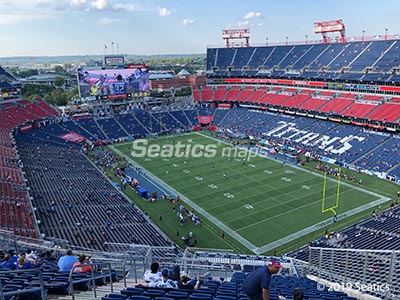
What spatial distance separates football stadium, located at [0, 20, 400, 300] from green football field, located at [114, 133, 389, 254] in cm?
18

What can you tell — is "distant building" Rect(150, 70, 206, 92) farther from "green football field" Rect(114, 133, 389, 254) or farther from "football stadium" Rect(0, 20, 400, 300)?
"green football field" Rect(114, 133, 389, 254)

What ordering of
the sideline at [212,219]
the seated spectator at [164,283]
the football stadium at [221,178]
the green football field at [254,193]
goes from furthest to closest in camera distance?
the green football field at [254,193] → the sideline at [212,219] → the football stadium at [221,178] → the seated spectator at [164,283]

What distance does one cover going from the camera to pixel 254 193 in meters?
34.7

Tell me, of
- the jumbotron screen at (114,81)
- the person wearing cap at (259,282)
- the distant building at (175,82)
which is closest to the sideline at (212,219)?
the person wearing cap at (259,282)

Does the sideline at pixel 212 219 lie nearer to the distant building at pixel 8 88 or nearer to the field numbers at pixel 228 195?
the field numbers at pixel 228 195

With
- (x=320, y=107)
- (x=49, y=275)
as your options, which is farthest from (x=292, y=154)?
(x=49, y=275)

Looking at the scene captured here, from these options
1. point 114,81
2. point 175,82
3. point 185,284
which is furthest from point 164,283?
point 175,82

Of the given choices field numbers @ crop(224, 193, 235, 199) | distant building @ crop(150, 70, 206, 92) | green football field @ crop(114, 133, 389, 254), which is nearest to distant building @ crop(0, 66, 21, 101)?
green football field @ crop(114, 133, 389, 254)

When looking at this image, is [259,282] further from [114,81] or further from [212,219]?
[114,81]

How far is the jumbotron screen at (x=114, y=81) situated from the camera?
59469 millimetres

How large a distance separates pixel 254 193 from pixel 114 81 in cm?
3822

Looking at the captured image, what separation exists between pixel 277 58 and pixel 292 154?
105 feet

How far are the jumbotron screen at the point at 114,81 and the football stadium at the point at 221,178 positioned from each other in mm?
248

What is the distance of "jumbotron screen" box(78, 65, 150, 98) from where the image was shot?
59.5m
